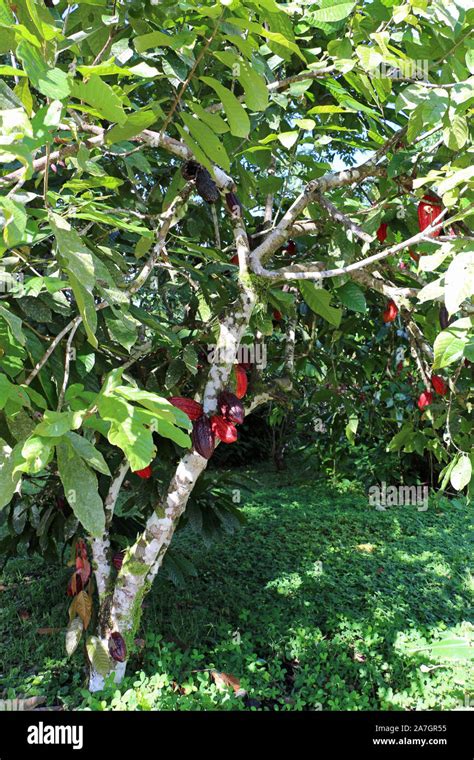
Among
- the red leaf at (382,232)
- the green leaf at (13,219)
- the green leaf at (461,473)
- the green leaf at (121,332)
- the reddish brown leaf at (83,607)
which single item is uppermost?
the red leaf at (382,232)

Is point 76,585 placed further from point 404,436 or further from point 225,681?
point 404,436

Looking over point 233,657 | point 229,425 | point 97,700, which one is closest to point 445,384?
point 229,425

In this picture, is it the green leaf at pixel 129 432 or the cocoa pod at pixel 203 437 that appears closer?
the green leaf at pixel 129 432

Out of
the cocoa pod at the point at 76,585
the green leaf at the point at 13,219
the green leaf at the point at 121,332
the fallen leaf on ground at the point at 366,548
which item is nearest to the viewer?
the green leaf at the point at 13,219

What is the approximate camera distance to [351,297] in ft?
6.90

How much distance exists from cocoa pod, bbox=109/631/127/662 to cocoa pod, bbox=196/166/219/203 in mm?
1389

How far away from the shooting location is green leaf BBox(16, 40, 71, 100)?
85 centimetres

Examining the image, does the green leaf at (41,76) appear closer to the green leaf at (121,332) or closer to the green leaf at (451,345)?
the green leaf at (121,332)

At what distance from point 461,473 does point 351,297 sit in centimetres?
73

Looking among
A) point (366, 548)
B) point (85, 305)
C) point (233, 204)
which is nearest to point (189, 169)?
point (233, 204)

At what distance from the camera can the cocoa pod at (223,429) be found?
1.92 m

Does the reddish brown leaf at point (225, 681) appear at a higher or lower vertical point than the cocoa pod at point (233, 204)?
lower

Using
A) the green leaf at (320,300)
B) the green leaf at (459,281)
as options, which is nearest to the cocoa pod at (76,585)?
the green leaf at (320,300)

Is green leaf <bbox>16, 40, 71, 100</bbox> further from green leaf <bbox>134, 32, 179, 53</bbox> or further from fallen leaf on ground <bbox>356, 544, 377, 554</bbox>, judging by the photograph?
fallen leaf on ground <bbox>356, 544, 377, 554</bbox>
